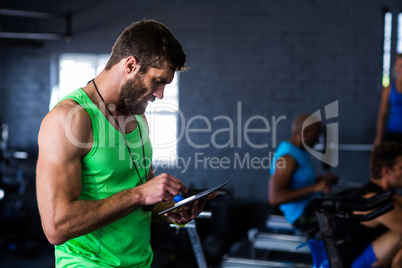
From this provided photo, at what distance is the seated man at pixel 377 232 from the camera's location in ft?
7.98

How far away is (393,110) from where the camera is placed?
3957 mm

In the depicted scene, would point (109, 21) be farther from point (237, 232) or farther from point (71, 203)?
point (71, 203)

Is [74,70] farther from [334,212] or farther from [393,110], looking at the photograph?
[334,212]

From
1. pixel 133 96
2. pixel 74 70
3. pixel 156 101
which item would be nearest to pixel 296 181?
pixel 133 96

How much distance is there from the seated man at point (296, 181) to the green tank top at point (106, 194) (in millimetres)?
1771

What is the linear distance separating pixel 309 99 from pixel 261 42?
0.88 meters

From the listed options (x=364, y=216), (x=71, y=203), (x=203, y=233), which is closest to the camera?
(x=71, y=203)

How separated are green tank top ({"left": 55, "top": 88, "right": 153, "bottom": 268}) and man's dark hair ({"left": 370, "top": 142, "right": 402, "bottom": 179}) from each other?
1.63 metres

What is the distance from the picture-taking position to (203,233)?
507 cm

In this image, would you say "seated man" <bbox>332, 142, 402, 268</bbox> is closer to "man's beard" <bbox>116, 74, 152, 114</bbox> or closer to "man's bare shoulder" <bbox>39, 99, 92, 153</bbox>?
"man's beard" <bbox>116, 74, 152, 114</bbox>

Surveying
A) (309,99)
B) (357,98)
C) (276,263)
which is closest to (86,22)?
(309,99)

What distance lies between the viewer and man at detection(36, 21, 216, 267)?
123cm

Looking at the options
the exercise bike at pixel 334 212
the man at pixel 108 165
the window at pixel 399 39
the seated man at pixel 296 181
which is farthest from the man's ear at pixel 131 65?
the window at pixel 399 39

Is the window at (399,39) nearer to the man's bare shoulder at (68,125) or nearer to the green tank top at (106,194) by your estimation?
the green tank top at (106,194)
